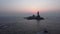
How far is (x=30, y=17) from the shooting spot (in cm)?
8944

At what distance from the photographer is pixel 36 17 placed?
269 ft

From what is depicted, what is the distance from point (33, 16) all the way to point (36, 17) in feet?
16.1

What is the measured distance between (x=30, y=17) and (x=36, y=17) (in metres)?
8.98

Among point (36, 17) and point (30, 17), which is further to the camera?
point (30, 17)

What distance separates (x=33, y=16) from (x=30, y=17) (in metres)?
4.29

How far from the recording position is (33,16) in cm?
8619
